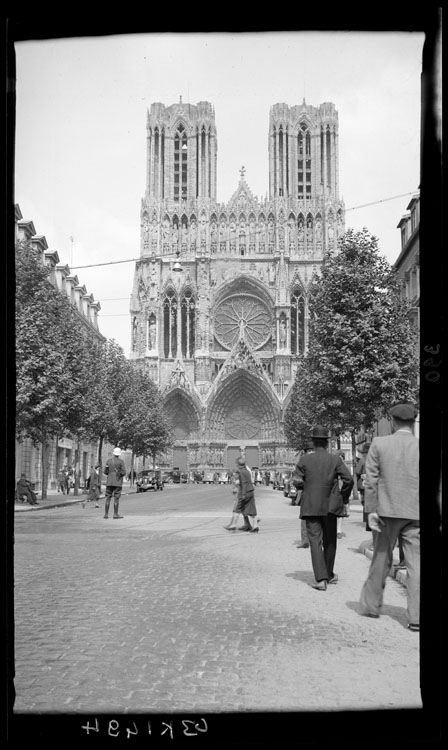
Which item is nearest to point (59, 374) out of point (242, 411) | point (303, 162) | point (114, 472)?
point (114, 472)

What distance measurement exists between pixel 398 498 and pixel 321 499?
2.53 meters

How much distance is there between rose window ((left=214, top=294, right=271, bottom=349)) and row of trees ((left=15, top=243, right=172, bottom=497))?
24.6m

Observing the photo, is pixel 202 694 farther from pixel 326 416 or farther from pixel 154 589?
pixel 326 416

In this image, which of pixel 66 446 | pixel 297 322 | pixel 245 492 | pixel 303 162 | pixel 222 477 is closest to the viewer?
pixel 245 492

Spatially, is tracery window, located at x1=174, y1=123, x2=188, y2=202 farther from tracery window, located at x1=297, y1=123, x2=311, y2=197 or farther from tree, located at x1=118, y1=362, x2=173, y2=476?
tree, located at x1=118, y1=362, x2=173, y2=476

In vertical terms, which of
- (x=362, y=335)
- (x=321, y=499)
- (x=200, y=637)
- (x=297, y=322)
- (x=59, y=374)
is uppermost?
(x=297, y=322)

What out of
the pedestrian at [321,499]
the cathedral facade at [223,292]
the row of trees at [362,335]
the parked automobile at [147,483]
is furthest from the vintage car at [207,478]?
the pedestrian at [321,499]

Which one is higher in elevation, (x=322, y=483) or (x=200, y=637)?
(x=322, y=483)

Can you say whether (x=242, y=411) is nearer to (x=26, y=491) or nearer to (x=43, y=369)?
(x=43, y=369)

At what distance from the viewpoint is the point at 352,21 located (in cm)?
479

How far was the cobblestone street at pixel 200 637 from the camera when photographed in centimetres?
548

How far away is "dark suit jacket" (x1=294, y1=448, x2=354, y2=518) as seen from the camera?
401 inches

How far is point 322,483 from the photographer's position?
10.2 m

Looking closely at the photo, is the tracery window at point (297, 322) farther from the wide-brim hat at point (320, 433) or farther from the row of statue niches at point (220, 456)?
the wide-brim hat at point (320, 433)
